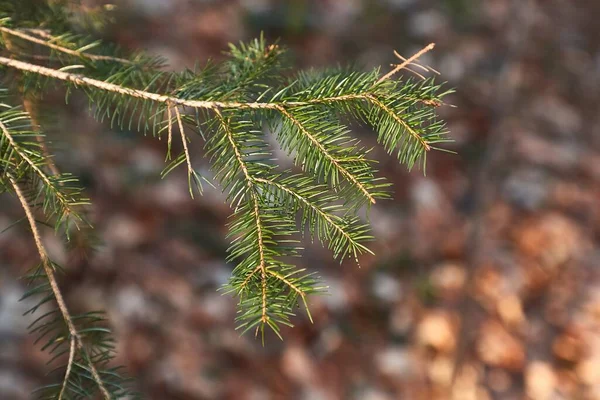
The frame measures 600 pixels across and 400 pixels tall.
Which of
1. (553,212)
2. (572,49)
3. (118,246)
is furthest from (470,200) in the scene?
(118,246)

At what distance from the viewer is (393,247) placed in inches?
73.0

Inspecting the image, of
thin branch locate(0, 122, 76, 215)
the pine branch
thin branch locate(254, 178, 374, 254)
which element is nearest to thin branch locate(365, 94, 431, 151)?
the pine branch

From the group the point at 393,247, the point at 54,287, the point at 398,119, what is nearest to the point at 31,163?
the point at 54,287

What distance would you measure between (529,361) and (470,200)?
553mm

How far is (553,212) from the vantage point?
1.93 metres

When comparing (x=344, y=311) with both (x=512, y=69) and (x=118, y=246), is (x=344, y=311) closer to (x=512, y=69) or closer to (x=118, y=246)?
(x=118, y=246)

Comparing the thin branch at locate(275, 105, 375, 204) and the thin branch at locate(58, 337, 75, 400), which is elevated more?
the thin branch at locate(275, 105, 375, 204)

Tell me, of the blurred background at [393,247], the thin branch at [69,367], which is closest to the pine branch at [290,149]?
the thin branch at [69,367]

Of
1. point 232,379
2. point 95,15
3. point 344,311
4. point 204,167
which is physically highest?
point 95,15

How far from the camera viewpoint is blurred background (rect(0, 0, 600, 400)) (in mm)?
1599

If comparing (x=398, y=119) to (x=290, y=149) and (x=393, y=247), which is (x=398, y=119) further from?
(x=393, y=247)

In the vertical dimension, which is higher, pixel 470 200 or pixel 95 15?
pixel 95 15

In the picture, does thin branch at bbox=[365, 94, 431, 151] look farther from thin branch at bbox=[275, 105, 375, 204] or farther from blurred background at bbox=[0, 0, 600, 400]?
blurred background at bbox=[0, 0, 600, 400]

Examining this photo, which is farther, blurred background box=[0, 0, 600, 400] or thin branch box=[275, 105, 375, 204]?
blurred background box=[0, 0, 600, 400]
